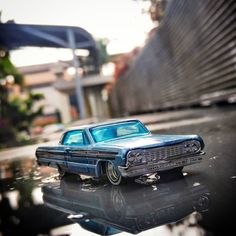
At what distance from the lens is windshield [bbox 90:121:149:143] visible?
6.30 metres

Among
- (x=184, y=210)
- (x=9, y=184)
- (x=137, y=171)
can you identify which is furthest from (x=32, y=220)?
(x=9, y=184)

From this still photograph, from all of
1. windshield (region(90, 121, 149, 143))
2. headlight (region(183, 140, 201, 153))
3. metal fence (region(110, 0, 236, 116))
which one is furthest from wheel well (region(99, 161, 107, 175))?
metal fence (region(110, 0, 236, 116))

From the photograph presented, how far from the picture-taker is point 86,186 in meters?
6.21

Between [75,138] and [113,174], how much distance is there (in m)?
1.42

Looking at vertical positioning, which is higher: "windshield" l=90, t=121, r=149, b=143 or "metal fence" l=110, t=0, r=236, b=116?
"metal fence" l=110, t=0, r=236, b=116

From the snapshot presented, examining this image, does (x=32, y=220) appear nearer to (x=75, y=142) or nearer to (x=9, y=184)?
(x=75, y=142)

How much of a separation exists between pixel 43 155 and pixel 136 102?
31.6m

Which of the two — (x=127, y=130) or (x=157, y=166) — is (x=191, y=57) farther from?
(x=157, y=166)

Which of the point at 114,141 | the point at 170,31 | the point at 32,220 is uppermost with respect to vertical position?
the point at 170,31

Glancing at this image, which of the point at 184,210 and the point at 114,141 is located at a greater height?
the point at 114,141

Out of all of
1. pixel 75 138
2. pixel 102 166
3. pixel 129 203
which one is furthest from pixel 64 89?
pixel 129 203

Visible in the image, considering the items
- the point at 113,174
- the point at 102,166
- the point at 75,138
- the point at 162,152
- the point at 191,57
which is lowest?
the point at 113,174

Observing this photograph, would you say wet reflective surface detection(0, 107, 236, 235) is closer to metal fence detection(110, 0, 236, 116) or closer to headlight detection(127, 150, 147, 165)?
headlight detection(127, 150, 147, 165)

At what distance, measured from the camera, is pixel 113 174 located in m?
5.78
